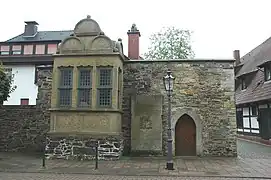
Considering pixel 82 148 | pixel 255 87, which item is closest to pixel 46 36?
pixel 255 87

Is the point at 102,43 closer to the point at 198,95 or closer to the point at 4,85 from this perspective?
the point at 4,85

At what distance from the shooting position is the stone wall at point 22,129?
15.1 m

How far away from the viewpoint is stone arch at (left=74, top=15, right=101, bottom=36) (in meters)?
13.1

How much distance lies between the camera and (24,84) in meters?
27.5

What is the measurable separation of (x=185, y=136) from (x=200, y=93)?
2197mm

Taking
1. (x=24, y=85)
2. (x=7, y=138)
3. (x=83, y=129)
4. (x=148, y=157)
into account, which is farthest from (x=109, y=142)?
(x=24, y=85)

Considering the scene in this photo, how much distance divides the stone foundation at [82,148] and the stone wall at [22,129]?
2.77 m

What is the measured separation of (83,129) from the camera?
12539mm

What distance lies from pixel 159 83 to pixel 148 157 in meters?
3.59

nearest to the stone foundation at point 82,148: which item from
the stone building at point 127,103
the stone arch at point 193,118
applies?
the stone building at point 127,103

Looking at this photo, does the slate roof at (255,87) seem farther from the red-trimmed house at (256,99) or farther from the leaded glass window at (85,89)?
the leaded glass window at (85,89)

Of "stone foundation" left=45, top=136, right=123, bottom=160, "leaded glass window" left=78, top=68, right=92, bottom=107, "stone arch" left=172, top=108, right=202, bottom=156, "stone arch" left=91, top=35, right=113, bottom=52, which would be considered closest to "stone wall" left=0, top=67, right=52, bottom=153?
"stone foundation" left=45, top=136, right=123, bottom=160

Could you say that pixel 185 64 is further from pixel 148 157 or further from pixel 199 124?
pixel 148 157

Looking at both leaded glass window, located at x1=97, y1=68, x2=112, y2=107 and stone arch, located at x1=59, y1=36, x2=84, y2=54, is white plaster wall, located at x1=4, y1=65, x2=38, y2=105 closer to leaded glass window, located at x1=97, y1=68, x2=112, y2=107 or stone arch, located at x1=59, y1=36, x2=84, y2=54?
stone arch, located at x1=59, y1=36, x2=84, y2=54
